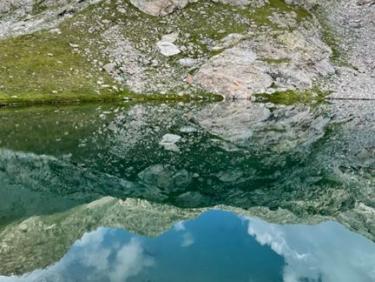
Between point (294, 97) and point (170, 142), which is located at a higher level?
point (170, 142)

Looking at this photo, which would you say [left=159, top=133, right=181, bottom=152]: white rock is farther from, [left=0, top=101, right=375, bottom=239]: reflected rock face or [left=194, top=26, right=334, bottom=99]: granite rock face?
[left=194, top=26, right=334, bottom=99]: granite rock face

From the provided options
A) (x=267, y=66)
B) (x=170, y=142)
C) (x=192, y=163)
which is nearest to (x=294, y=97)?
(x=267, y=66)

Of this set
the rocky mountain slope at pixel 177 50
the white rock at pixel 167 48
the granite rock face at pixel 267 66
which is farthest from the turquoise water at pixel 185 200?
the white rock at pixel 167 48

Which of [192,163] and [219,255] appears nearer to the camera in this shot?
[219,255]

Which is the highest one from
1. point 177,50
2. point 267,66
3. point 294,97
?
point 177,50

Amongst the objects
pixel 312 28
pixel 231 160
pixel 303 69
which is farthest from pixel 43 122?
pixel 312 28

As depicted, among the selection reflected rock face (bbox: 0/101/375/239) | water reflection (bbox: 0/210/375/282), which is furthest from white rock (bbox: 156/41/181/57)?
water reflection (bbox: 0/210/375/282)

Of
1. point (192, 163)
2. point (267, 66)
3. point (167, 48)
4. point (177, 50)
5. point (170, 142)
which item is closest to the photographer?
point (192, 163)

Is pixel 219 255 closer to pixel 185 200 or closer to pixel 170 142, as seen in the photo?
pixel 185 200
